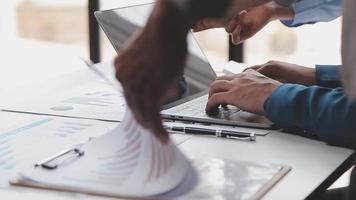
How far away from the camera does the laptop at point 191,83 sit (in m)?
1.11

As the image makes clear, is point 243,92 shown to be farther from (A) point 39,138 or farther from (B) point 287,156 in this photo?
(A) point 39,138

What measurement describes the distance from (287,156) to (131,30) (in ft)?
1.42

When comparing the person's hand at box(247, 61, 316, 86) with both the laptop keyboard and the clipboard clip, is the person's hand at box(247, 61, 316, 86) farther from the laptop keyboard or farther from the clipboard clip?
the clipboard clip

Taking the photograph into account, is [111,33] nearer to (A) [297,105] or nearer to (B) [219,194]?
(A) [297,105]

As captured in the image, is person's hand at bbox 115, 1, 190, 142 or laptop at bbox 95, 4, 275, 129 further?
laptop at bbox 95, 4, 275, 129

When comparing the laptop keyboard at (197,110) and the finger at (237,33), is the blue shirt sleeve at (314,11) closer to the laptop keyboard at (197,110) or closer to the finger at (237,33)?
the finger at (237,33)

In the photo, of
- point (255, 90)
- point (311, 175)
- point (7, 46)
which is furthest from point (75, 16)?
point (311, 175)

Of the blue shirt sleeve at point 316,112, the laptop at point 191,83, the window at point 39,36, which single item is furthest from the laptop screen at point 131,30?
the window at point 39,36

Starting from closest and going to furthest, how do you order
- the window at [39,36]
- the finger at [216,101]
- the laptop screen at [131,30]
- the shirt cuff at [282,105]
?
the shirt cuff at [282,105]
the finger at [216,101]
the laptop screen at [131,30]
the window at [39,36]

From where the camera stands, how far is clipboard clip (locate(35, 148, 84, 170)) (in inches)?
33.2

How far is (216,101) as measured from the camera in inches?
44.4

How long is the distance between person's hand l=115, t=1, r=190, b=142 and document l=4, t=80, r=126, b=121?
1.45ft

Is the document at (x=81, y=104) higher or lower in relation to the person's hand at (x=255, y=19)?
lower

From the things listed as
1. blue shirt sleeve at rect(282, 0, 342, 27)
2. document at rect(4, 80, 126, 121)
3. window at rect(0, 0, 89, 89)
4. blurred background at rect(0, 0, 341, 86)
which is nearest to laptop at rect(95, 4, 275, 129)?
document at rect(4, 80, 126, 121)
